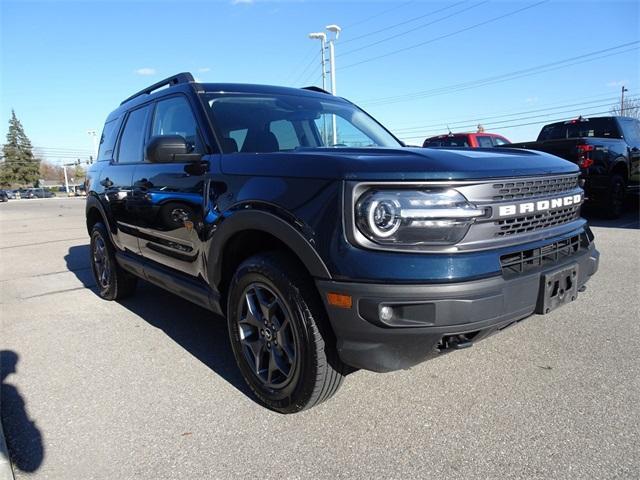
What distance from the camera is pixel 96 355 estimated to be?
3.63 meters

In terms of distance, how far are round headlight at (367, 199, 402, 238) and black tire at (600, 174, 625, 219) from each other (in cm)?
811

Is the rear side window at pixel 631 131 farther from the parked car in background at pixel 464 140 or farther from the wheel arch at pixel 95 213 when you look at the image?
the wheel arch at pixel 95 213

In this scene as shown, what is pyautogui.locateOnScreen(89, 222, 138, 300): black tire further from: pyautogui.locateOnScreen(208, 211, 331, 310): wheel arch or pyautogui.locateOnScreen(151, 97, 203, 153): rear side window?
pyautogui.locateOnScreen(208, 211, 331, 310): wheel arch

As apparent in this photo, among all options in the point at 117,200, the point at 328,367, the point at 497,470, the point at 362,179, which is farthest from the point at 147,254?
the point at 497,470

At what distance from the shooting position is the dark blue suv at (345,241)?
2043mm

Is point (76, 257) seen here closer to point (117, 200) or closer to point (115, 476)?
point (117, 200)

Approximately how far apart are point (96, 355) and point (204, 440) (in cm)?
165

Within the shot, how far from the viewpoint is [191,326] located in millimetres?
4176

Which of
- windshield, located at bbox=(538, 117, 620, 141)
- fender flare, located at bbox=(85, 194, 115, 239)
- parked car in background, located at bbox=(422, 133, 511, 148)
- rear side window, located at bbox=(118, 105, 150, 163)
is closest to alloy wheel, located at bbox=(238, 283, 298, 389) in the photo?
rear side window, located at bbox=(118, 105, 150, 163)

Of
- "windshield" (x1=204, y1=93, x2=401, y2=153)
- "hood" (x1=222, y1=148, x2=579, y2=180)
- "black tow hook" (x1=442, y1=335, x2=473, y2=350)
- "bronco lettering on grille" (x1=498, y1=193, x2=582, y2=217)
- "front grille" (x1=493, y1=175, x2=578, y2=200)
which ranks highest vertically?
"windshield" (x1=204, y1=93, x2=401, y2=153)

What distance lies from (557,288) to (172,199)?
2467 millimetres

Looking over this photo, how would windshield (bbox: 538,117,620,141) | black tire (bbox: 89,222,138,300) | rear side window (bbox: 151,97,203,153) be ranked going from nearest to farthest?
rear side window (bbox: 151,97,203,153), black tire (bbox: 89,222,138,300), windshield (bbox: 538,117,620,141)

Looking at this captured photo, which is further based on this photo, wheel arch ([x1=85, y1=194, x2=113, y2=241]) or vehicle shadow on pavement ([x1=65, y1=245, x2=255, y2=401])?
wheel arch ([x1=85, y1=194, x2=113, y2=241])

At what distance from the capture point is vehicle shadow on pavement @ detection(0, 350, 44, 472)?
2334 mm
